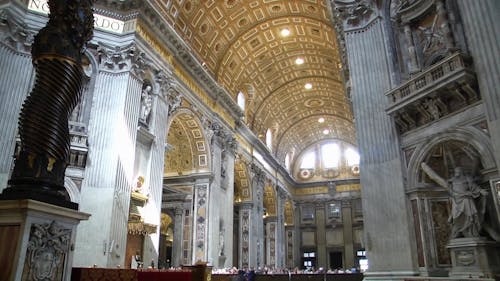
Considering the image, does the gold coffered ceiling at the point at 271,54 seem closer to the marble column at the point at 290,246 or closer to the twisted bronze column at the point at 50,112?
the marble column at the point at 290,246

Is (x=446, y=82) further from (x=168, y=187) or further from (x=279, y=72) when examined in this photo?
(x=279, y=72)

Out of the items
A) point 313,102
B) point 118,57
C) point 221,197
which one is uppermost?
point 313,102

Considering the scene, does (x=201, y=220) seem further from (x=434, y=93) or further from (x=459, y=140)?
(x=459, y=140)


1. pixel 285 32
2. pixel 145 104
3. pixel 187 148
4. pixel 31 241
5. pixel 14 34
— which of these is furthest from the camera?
pixel 285 32

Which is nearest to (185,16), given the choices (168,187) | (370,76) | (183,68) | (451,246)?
(183,68)

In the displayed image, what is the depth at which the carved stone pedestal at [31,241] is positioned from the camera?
3150 mm

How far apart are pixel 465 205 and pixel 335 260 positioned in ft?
89.5

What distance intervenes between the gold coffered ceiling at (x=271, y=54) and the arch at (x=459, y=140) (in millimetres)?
9610

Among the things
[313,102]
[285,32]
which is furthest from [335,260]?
[285,32]

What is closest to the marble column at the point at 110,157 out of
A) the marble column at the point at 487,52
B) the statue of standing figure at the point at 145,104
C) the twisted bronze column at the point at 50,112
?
the statue of standing figure at the point at 145,104

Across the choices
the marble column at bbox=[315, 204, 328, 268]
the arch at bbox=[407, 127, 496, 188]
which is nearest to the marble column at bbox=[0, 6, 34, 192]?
the arch at bbox=[407, 127, 496, 188]

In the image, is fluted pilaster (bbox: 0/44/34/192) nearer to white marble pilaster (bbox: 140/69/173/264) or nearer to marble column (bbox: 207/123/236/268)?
white marble pilaster (bbox: 140/69/173/264)

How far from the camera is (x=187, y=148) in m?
17.6

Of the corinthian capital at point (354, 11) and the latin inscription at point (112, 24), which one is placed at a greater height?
Result: the latin inscription at point (112, 24)
